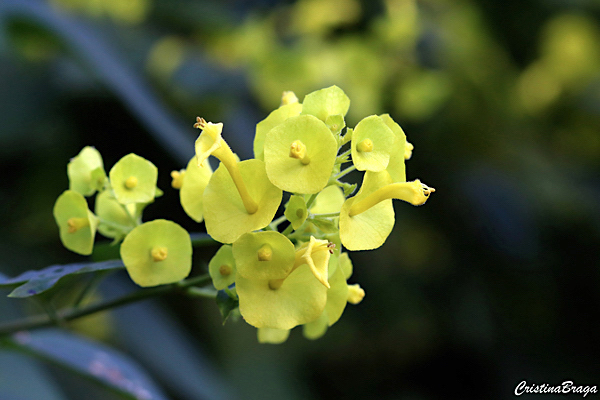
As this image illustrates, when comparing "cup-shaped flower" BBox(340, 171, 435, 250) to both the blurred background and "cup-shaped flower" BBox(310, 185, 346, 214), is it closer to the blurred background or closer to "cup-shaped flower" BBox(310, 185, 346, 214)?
"cup-shaped flower" BBox(310, 185, 346, 214)

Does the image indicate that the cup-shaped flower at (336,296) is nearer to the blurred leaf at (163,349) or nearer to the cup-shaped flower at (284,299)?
the cup-shaped flower at (284,299)

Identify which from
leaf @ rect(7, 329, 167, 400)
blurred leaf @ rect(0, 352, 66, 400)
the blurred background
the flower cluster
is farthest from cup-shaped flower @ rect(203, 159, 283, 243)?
the blurred background

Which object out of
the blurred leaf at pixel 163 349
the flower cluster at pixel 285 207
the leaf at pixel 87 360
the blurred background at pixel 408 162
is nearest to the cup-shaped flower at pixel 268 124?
the flower cluster at pixel 285 207

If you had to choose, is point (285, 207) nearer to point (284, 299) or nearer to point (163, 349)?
point (284, 299)

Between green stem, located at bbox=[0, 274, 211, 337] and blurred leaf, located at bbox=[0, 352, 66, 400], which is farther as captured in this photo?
blurred leaf, located at bbox=[0, 352, 66, 400]

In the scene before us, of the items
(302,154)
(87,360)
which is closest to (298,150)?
(302,154)

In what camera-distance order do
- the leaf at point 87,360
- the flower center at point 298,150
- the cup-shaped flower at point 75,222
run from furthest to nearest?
1. the leaf at point 87,360
2. the cup-shaped flower at point 75,222
3. the flower center at point 298,150

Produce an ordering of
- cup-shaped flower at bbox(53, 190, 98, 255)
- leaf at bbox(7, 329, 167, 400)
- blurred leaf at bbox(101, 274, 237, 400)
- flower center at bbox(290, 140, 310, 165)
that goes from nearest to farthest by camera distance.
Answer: flower center at bbox(290, 140, 310, 165) < cup-shaped flower at bbox(53, 190, 98, 255) < leaf at bbox(7, 329, 167, 400) < blurred leaf at bbox(101, 274, 237, 400)
